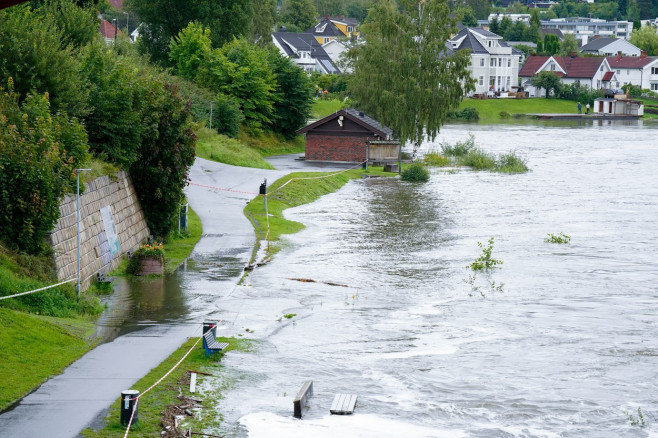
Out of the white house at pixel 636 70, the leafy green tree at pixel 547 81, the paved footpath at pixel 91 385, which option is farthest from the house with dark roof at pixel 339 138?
the white house at pixel 636 70

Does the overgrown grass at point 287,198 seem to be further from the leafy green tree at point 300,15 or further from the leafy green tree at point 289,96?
the leafy green tree at point 300,15

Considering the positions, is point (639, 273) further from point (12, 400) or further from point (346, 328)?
point (12, 400)

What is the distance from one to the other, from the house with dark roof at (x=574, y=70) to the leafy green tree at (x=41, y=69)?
115 m

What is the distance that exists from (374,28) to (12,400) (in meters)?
61.6

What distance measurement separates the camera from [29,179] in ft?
70.6

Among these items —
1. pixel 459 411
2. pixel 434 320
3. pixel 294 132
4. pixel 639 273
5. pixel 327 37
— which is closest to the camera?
pixel 459 411

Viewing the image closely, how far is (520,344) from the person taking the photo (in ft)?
75.1

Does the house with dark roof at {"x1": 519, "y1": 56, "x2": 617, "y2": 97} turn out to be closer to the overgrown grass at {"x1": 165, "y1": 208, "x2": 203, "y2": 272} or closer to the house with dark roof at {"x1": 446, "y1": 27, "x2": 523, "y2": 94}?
the house with dark roof at {"x1": 446, "y1": 27, "x2": 523, "y2": 94}

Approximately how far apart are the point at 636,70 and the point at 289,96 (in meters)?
90.6

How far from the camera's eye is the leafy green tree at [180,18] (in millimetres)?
76375

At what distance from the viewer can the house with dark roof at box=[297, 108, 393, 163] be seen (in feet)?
208

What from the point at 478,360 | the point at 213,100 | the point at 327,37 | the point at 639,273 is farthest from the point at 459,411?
the point at 327,37

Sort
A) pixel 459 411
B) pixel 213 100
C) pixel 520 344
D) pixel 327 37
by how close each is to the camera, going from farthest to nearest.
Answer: pixel 327 37
pixel 213 100
pixel 520 344
pixel 459 411

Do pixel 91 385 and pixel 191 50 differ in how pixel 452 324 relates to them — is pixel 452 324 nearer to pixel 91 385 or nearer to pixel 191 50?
pixel 91 385
